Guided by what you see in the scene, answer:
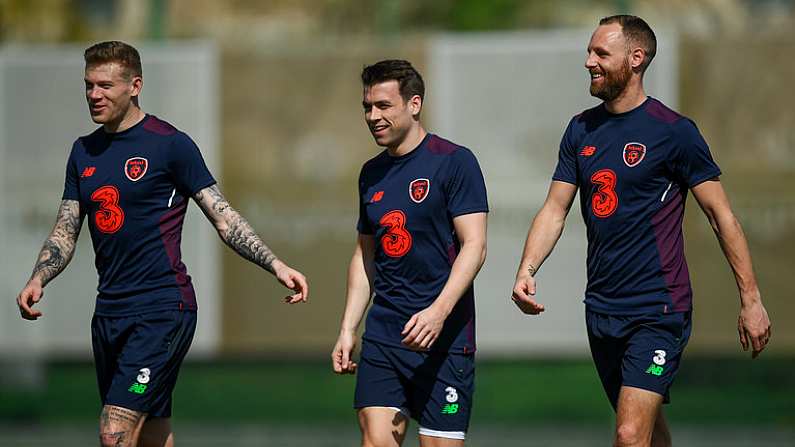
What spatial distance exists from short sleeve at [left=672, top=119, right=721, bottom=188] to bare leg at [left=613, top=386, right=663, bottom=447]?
3.48 ft

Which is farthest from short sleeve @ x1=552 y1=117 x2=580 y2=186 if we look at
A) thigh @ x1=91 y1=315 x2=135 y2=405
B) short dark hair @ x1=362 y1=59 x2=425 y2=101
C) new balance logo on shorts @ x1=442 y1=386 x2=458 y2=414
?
thigh @ x1=91 y1=315 x2=135 y2=405

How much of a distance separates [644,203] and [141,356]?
104 inches

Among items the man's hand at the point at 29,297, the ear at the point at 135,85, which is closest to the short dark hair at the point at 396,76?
the ear at the point at 135,85

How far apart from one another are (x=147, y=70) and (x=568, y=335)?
15.3ft

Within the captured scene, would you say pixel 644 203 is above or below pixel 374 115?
below

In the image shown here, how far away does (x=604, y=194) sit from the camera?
667 cm

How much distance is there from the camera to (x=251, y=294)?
12766 millimetres

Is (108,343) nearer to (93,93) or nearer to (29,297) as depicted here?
(29,297)

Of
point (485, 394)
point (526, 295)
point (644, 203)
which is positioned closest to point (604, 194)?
point (644, 203)

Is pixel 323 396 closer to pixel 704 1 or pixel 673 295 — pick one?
pixel 704 1

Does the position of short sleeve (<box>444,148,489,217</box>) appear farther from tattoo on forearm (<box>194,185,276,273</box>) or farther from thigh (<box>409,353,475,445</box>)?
tattoo on forearm (<box>194,185,276,273</box>)

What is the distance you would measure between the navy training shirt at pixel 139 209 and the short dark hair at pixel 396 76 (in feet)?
3.29

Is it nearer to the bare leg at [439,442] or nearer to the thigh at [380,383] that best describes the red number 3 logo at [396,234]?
the thigh at [380,383]

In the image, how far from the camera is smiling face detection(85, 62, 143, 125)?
676cm
